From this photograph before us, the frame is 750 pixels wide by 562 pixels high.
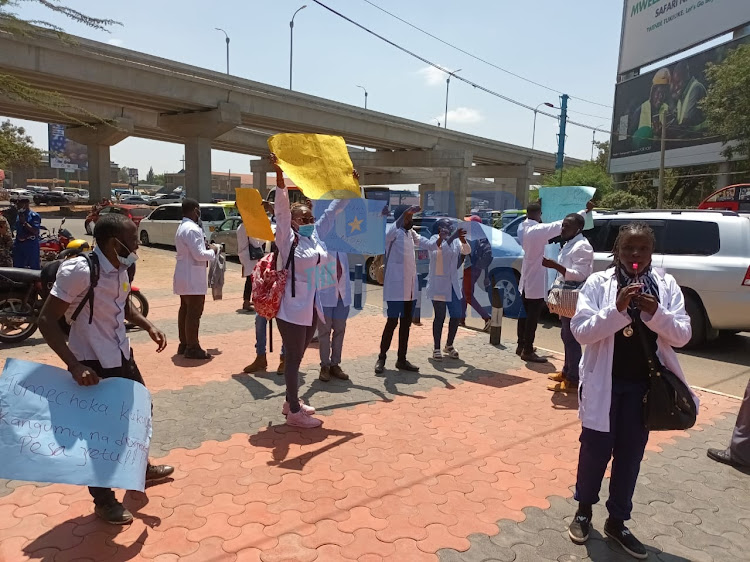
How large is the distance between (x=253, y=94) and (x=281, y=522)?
35235 mm

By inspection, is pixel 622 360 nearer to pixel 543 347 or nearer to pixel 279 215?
pixel 279 215

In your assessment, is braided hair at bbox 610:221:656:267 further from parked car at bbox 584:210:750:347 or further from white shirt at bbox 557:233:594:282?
parked car at bbox 584:210:750:347

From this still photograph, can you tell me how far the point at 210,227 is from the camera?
18.1 meters

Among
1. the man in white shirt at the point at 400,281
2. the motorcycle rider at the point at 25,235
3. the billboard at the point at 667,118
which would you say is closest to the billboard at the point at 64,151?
the billboard at the point at 667,118

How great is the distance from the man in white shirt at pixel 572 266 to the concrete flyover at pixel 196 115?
269 inches

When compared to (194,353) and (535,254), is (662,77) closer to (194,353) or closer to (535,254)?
(535,254)

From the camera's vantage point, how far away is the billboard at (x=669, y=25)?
35.9 metres

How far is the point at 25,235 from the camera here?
9555 mm

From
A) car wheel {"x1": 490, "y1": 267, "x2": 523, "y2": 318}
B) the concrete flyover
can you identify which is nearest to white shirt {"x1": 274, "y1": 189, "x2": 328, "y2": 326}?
car wheel {"x1": 490, "y1": 267, "x2": 523, "y2": 318}

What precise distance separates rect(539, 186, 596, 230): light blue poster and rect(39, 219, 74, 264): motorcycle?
8.30 meters

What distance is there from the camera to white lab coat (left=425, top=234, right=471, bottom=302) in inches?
258

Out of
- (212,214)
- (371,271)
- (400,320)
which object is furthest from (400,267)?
(212,214)

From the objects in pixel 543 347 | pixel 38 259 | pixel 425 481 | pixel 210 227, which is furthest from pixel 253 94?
pixel 425 481

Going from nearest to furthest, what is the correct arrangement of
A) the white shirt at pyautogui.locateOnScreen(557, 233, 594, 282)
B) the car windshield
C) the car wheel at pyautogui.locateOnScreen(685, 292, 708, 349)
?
1. the white shirt at pyautogui.locateOnScreen(557, 233, 594, 282)
2. the car wheel at pyautogui.locateOnScreen(685, 292, 708, 349)
3. the car windshield
